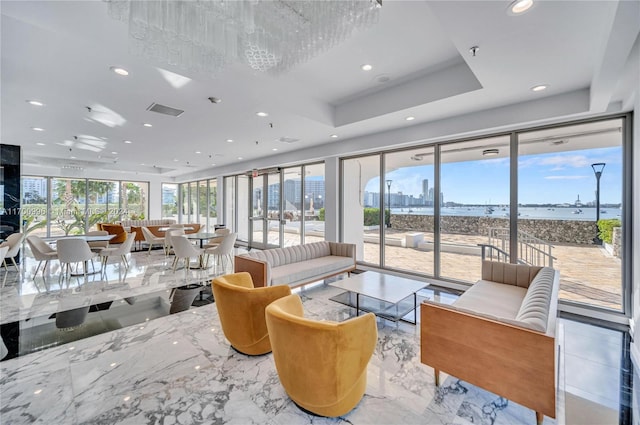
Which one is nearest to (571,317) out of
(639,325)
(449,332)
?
(639,325)

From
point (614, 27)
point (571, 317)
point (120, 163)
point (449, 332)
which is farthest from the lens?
point (120, 163)

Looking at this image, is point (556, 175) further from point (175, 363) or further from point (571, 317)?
point (175, 363)

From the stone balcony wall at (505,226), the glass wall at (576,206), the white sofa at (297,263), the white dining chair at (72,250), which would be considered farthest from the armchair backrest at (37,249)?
the glass wall at (576,206)

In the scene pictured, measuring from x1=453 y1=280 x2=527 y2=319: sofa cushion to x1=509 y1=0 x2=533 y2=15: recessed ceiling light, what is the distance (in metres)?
2.36

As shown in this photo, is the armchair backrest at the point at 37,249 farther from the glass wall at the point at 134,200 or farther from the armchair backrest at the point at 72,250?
the glass wall at the point at 134,200

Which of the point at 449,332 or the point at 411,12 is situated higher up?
the point at 411,12

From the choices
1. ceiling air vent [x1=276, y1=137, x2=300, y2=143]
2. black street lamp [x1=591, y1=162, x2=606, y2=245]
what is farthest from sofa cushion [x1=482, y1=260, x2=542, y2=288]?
ceiling air vent [x1=276, y1=137, x2=300, y2=143]

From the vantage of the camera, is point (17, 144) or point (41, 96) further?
Result: point (17, 144)

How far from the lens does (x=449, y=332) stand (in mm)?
2004

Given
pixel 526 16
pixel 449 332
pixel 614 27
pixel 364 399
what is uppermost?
pixel 526 16

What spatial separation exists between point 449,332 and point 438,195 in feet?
11.4

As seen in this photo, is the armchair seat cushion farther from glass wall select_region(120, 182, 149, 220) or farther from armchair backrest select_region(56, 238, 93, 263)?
armchair backrest select_region(56, 238, 93, 263)

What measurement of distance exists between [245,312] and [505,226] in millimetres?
4165

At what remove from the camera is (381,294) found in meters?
3.23
